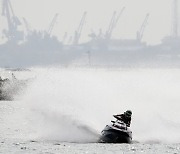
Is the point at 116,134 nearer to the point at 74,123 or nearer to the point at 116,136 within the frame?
the point at 116,136

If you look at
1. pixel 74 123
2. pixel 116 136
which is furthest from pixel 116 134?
pixel 74 123

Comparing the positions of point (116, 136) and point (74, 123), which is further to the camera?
point (74, 123)

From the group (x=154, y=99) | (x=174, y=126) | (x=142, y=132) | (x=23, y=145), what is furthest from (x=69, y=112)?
(x=154, y=99)

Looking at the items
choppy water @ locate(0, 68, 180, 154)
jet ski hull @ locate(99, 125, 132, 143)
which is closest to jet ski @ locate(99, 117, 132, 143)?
jet ski hull @ locate(99, 125, 132, 143)

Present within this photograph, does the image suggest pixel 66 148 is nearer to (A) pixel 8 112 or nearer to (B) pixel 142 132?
(B) pixel 142 132

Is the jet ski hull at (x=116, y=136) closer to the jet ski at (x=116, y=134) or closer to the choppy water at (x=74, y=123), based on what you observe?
the jet ski at (x=116, y=134)

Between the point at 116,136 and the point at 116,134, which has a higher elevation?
the point at 116,134

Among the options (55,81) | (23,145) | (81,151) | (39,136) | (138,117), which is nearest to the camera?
(81,151)

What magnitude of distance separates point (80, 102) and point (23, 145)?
20.5 meters

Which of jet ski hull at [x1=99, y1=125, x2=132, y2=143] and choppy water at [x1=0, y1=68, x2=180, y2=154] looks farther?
jet ski hull at [x1=99, y1=125, x2=132, y2=143]

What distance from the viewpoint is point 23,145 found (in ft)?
88.5

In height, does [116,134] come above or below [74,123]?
below

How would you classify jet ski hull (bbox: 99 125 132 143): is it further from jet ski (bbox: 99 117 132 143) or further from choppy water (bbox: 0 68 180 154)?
choppy water (bbox: 0 68 180 154)

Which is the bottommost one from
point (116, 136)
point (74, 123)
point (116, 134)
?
point (116, 136)
